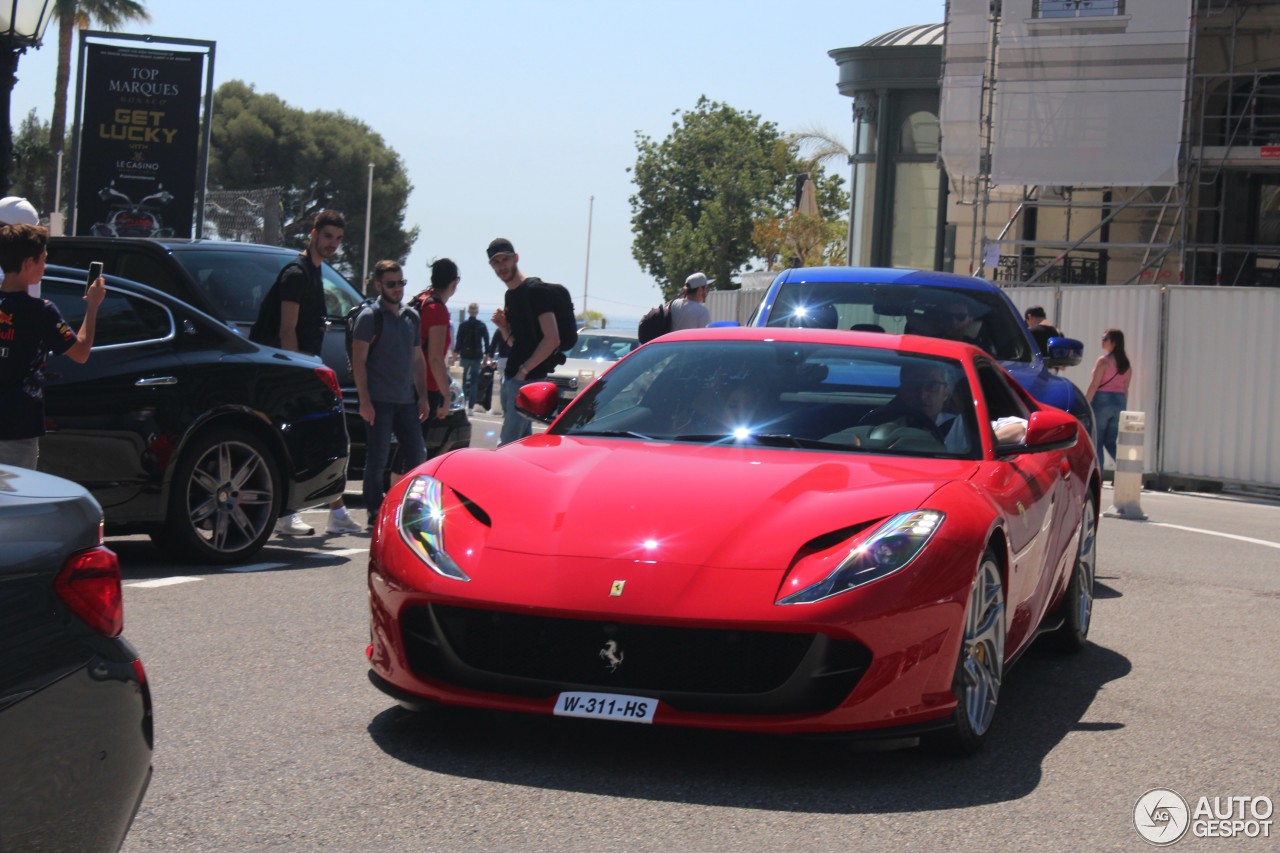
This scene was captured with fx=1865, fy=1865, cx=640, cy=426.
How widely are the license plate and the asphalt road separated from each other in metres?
0.18

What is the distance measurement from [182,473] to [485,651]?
14.3ft

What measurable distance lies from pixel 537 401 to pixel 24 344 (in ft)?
6.41

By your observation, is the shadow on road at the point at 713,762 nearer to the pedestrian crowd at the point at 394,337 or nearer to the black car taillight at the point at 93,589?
the black car taillight at the point at 93,589

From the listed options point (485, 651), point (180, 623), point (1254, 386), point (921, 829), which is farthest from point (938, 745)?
point (1254, 386)

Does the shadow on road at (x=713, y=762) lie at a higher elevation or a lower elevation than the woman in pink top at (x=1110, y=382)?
lower

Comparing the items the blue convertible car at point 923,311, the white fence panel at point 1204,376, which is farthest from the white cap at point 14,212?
the white fence panel at point 1204,376

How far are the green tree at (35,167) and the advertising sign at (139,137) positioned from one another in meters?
32.7

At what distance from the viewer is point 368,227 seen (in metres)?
76.7

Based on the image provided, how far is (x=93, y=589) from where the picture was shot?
343 cm

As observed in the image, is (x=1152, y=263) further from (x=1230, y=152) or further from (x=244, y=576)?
(x=244, y=576)

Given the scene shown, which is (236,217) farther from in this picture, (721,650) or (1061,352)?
(721,650)

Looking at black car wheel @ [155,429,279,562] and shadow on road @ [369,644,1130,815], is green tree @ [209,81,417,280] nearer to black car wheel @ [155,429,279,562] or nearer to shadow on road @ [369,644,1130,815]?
black car wheel @ [155,429,279,562]

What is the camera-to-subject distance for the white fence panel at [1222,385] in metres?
19.7

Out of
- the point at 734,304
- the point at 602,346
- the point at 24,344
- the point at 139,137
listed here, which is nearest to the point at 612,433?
the point at 24,344
